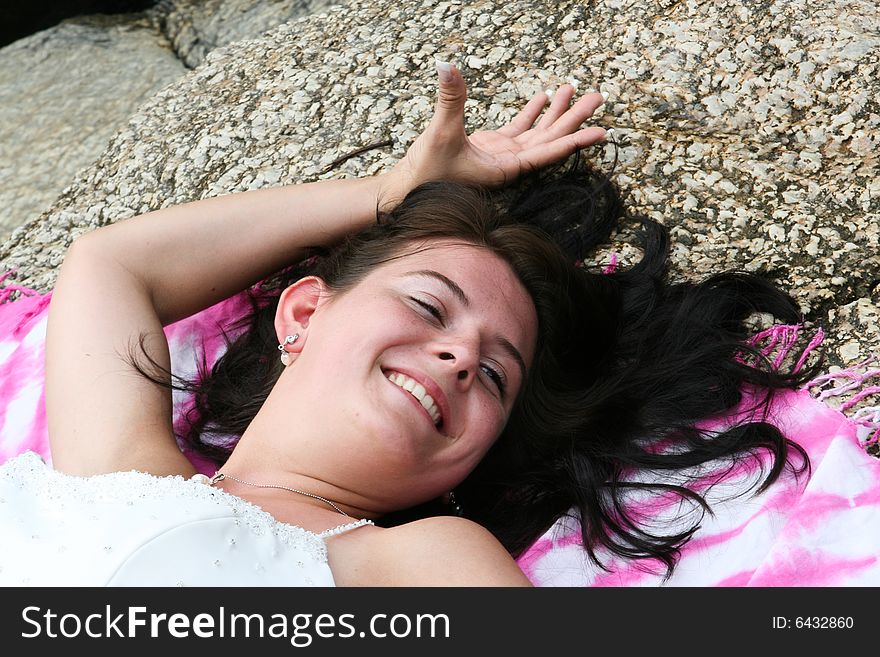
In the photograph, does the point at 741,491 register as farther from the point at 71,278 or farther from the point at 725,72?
the point at 71,278

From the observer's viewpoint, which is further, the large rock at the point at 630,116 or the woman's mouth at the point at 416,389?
the large rock at the point at 630,116

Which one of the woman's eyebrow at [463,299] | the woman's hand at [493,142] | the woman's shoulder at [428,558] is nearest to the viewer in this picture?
the woman's shoulder at [428,558]

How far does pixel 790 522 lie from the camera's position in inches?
91.7

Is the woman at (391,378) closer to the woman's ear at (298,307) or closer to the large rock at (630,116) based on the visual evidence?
the woman's ear at (298,307)

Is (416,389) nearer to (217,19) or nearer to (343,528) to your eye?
(343,528)

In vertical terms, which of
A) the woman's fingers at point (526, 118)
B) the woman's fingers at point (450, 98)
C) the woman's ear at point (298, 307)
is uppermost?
the woman's fingers at point (450, 98)

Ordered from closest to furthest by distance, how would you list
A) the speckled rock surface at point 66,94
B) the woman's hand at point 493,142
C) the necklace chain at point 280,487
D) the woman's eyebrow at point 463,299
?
the necklace chain at point 280,487, the woman's eyebrow at point 463,299, the woman's hand at point 493,142, the speckled rock surface at point 66,94

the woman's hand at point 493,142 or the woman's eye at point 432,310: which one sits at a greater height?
the woman's hand at point 493,142

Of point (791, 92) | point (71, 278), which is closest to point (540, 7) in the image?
point (791, 92)

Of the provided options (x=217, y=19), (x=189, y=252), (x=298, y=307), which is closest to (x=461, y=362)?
(x=298, y=307)

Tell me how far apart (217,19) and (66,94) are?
0.92 m

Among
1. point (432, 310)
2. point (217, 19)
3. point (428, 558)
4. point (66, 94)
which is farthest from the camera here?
point (217, 19)

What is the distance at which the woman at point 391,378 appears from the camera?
2.10 m

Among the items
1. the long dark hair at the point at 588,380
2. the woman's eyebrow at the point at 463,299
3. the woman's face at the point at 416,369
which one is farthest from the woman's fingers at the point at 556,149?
the woman's eyebrow at the point at 463,299
